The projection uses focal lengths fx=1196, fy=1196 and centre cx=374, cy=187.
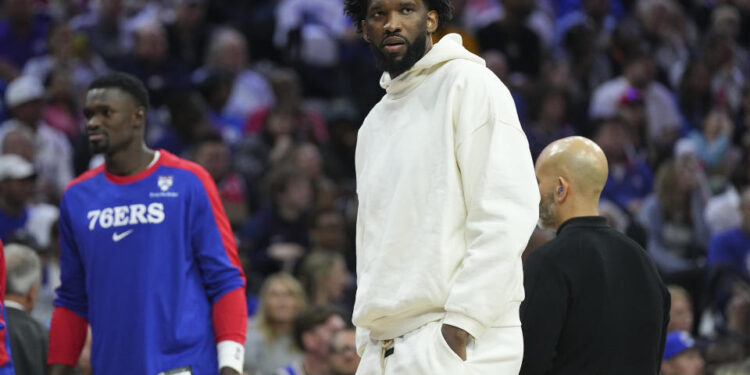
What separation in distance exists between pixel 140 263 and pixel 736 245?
21.6ft

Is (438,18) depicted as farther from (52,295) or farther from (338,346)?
(52,295)

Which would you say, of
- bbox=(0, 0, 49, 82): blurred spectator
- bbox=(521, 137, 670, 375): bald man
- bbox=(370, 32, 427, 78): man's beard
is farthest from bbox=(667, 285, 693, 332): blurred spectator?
bbox=(0, 0, 49, 82): blurred spectator

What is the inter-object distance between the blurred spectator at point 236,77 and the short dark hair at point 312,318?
4513 millimetres

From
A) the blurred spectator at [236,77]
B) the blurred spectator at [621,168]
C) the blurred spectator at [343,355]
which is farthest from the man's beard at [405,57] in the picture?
the blurred spectator at [236,77]

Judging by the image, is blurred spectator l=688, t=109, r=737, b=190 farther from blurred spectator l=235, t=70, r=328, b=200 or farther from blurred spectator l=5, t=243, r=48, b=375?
blurred spectator l=5, t=243, r=48, b=375

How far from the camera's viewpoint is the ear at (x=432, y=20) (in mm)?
3826

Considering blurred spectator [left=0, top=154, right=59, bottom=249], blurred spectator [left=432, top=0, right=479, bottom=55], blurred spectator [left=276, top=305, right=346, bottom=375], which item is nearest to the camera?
blurred spectator [left=276, top=305, right=346, bottom=375]

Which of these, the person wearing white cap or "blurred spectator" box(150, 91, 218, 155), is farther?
"blurred spectator" box(150, 91, 218, 155)

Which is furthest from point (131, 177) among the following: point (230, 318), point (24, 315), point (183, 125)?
point (183, 125)

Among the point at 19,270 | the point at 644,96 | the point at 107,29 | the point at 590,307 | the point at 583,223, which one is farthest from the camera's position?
the point at 644,96

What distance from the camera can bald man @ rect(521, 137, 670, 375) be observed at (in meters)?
4.12

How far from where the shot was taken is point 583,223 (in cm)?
437

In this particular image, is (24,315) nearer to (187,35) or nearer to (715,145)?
(187,35)

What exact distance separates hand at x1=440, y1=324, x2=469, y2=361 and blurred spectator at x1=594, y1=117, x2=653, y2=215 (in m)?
8.20
